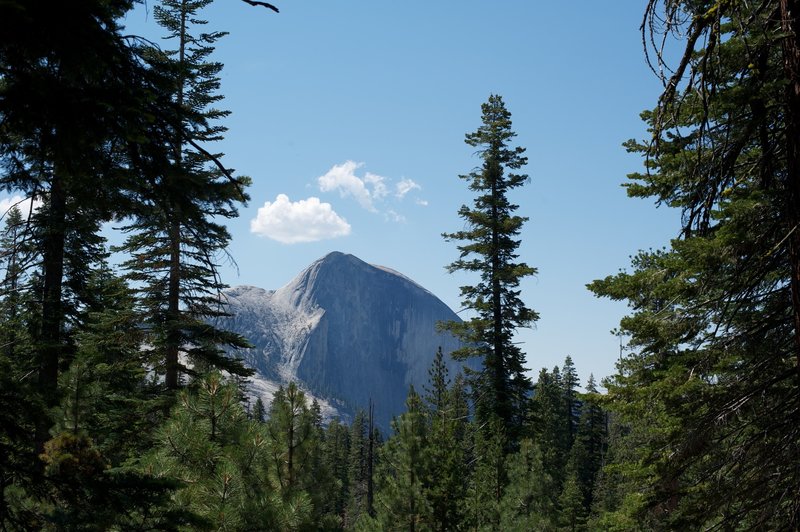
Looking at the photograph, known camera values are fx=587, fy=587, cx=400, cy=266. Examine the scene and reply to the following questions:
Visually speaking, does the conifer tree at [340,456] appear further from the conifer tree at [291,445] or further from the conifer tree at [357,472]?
the conifer tree at [291,445]

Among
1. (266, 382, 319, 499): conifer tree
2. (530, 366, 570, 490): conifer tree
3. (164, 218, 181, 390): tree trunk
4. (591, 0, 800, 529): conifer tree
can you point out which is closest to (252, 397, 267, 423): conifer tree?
(530, 366, 570, 490): conifer tree

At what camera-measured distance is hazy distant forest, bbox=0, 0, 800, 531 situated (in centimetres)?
391

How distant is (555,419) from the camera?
61781 mm

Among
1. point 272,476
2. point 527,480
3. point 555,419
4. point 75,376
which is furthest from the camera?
point 555,419

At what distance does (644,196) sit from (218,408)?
7.62m

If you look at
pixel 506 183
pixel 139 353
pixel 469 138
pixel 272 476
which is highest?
pixel 469 138

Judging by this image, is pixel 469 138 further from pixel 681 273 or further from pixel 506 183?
pixel 681 273

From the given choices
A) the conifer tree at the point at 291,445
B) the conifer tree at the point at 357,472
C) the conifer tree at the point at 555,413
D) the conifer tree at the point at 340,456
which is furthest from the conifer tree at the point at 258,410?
the conifer tree at the point at 291,445

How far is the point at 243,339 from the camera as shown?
52.6 feet

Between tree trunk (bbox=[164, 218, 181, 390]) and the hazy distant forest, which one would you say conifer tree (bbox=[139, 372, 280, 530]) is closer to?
the hazy distant forest

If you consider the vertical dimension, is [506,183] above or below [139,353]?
above

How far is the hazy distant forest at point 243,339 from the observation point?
3908 mm

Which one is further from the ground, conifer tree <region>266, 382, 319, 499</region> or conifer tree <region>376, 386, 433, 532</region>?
conifer tree <region>266, 382, 319, 499</region>

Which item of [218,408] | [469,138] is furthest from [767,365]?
[469,138]
